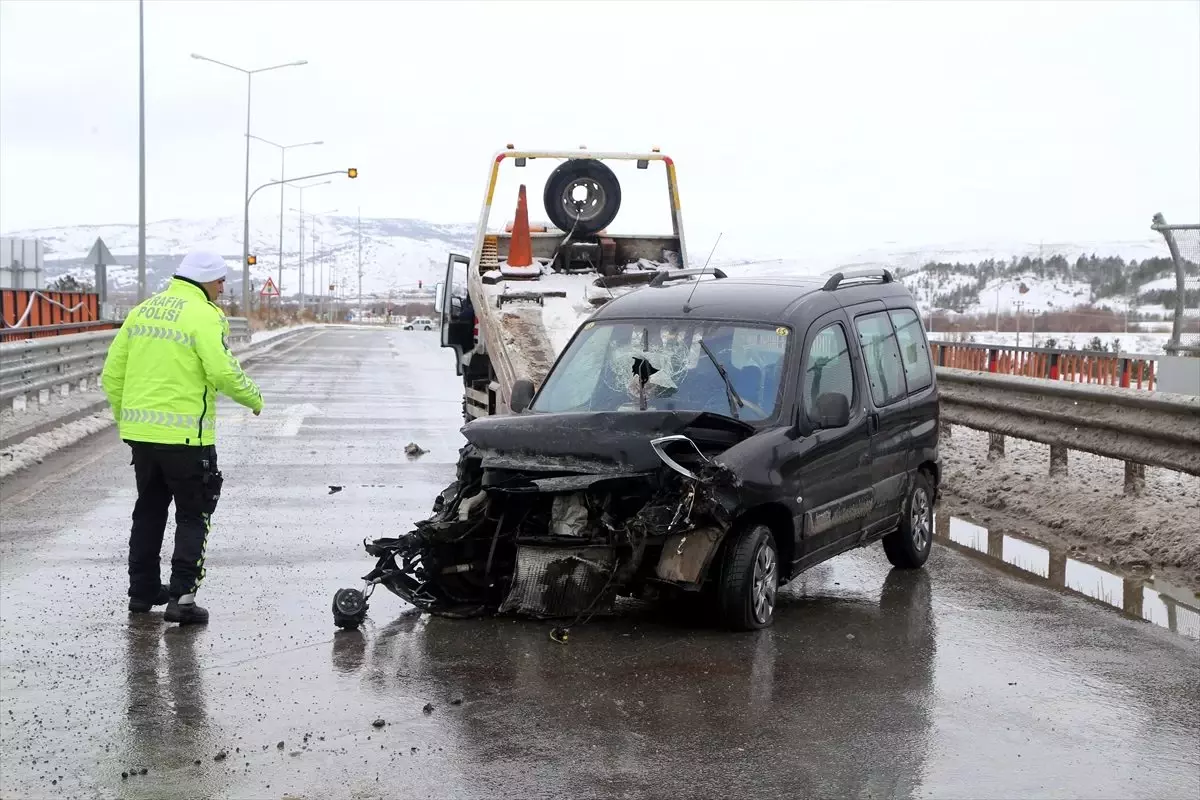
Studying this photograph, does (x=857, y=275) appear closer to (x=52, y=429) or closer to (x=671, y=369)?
(x=671, y=369)

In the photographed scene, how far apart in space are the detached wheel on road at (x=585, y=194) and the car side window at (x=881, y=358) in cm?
657

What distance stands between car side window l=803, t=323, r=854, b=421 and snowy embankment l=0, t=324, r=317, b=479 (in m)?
7.54

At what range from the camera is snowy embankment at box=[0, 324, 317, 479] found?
13328mm

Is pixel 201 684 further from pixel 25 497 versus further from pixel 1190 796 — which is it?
pixel 25 497

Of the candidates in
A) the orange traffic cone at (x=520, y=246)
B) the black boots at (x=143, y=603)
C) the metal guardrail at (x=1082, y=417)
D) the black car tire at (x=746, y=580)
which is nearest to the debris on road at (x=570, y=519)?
the black car tire at (x=746, y=580)

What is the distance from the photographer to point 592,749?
521cm

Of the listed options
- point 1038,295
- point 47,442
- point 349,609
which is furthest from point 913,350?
point 1038,295

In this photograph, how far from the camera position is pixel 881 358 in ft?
28.5

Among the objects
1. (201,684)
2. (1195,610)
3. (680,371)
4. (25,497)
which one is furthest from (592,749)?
(25,497)

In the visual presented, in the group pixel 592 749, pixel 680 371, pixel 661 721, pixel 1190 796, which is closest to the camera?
pixel 1190 796

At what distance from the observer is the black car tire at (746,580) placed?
6.91 meters

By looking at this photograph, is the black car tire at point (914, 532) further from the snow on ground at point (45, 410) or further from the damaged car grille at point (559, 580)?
the snow on ground at point (45, 410)

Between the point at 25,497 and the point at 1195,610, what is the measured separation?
27.1ft

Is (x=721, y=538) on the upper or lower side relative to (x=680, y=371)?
lower
